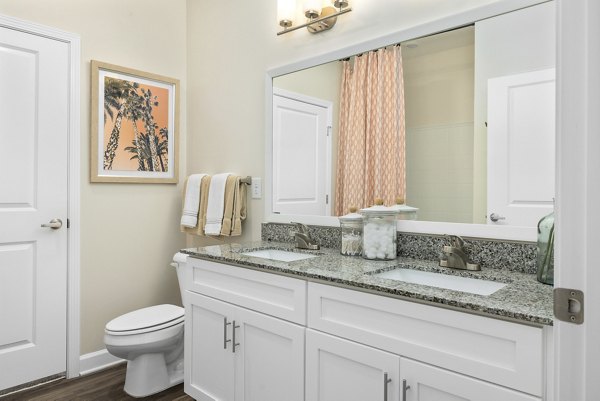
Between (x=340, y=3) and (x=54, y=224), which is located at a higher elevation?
(x=340, y=3)

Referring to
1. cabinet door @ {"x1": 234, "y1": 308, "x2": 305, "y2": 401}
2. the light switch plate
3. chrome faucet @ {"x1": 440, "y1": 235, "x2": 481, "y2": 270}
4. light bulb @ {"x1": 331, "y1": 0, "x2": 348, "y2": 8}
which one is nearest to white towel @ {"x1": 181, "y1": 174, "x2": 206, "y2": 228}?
the light switch plate

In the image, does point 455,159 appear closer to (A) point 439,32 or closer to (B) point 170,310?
(A) point 439,32

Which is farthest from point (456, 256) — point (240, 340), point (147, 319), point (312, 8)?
point (147, 319)

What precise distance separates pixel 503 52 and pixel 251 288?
1.35 m

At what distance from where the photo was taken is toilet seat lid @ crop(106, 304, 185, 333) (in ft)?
7.08

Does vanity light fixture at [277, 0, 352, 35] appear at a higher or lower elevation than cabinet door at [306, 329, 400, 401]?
higher

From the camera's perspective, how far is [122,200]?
8.73 ft

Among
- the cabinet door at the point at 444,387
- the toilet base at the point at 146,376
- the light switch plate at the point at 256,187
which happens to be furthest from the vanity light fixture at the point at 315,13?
the toilet base at the point at 146,376

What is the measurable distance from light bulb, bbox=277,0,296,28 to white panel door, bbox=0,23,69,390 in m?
1.28

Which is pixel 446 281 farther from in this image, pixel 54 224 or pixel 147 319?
pixel 54 224

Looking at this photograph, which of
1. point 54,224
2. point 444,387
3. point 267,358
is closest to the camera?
point 444,387

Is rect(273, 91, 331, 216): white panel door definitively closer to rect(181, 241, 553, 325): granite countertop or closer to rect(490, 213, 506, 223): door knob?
rect(181, 241, 553, 325): granite countertop

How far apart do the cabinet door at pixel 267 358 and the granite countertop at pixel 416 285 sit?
216mm

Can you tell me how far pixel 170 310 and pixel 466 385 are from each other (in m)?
1.80
